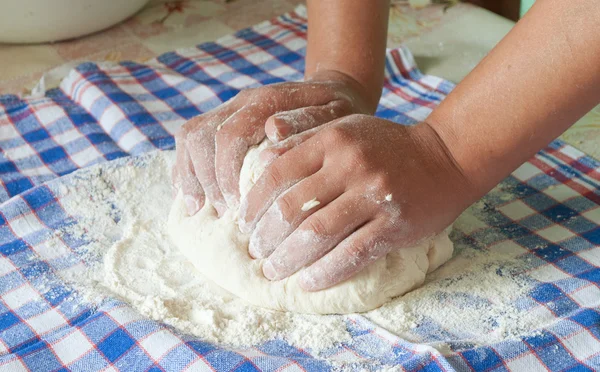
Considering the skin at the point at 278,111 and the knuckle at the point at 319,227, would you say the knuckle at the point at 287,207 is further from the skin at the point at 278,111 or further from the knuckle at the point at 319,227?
the skin at the point at 278,111

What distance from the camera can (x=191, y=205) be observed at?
1.41 m

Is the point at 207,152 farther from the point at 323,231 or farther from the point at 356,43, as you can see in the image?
the point at 356,43

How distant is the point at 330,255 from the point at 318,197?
10 cm

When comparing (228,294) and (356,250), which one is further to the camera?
(228,294)

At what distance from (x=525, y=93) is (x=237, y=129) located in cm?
53

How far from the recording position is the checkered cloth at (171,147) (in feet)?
3.72

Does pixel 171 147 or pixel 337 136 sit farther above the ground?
pixel 337 136

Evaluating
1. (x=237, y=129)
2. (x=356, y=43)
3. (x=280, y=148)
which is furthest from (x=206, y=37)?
(x=280, y=148)

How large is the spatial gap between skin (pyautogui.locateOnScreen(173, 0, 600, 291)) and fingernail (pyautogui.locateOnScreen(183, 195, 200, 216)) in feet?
0.55

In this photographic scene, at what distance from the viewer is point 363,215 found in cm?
118

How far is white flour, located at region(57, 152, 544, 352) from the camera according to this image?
1206 mm

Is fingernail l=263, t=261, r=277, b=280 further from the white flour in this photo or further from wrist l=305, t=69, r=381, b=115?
wrist l=305, t=69, r=381, b=115

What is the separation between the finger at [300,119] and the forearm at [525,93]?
0.68ft

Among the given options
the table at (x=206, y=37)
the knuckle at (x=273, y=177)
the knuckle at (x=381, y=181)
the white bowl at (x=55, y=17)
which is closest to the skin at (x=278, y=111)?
the knuckle at (x=273, y=177)
